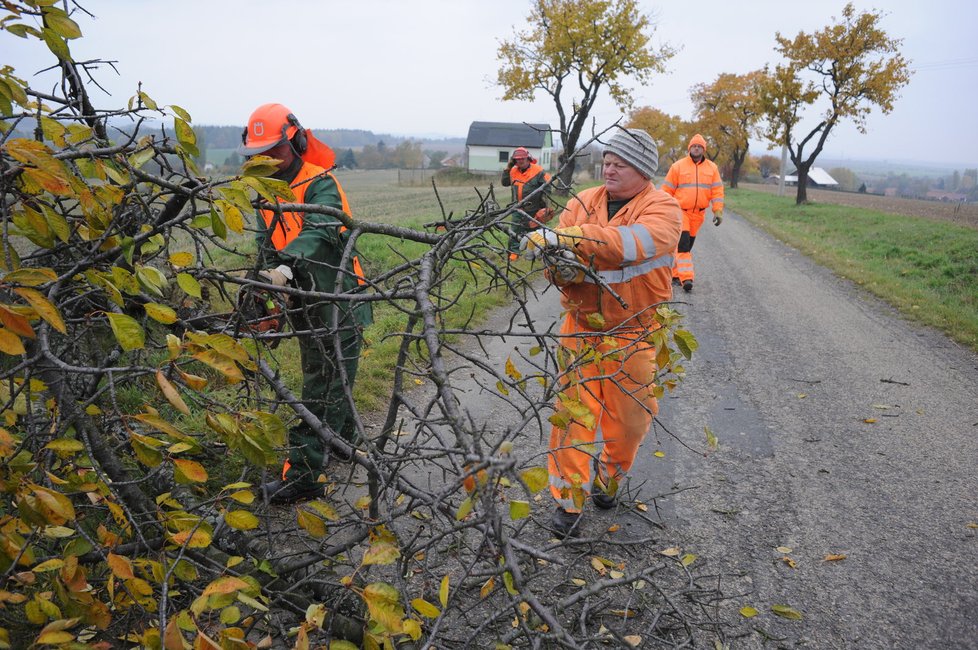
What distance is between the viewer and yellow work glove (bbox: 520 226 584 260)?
2.88 meters

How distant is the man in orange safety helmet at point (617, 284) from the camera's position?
318 cm

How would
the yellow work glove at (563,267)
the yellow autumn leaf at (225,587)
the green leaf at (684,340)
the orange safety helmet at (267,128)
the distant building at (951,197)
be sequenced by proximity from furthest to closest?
the distant building at (951,197) < the orange safety helmet at (267,128) < the yellow work glove at (563,267) < the green leaf at (684,340) < the yellow autumn leaf at (225,587)

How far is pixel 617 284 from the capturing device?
343cm

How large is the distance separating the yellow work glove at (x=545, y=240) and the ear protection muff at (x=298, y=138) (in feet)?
4.68

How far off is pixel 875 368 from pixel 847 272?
20.3 ft

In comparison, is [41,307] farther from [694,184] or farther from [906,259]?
[906,259]

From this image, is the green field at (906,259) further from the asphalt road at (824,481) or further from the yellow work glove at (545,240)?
the yellow work glove at (545,240)

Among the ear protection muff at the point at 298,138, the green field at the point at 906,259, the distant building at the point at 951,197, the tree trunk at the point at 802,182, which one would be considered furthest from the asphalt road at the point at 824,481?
the distant building at the point at 951,197

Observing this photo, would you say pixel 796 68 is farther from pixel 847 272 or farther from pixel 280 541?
pixel 280 541

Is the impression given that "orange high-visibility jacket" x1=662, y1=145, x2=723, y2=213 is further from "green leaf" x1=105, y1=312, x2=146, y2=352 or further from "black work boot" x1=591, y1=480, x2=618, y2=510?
"green leaf" x1=105, y1=312, x2=146, y2=352

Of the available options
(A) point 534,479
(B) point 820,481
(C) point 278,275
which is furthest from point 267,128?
(B) point 820,481

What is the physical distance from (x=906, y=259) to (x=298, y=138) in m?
13.7

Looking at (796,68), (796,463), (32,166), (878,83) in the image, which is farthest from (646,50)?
(32,166)

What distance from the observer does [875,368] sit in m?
6.33
